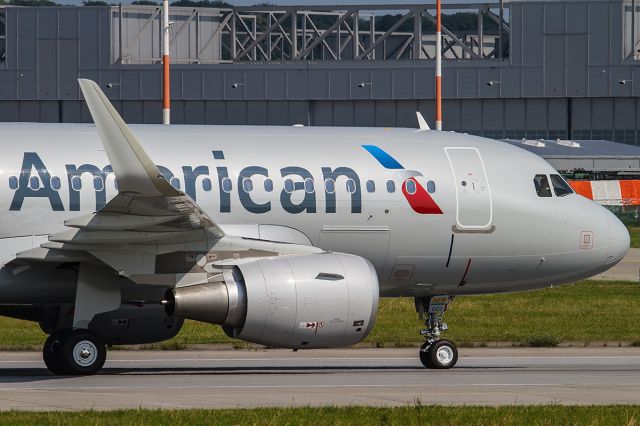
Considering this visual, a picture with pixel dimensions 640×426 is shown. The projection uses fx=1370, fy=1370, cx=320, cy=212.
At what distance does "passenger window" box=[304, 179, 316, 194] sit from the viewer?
21953mm

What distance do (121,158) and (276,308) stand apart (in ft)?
10.2

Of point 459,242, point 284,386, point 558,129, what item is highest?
point 558,129

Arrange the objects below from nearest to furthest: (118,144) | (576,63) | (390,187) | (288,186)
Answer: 1. (118,144)
2. (288,186)
3. (390,187)
4. (576,63)

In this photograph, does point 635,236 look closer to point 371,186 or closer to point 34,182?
point 371,186

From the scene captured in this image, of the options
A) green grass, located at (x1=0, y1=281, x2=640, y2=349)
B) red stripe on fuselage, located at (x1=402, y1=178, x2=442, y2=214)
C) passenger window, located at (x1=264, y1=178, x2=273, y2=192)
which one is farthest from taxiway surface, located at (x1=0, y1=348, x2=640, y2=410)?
passenger window, located at (x1=264, y1=178, x2=273, y2=192)

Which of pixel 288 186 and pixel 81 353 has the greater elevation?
pixel 288 186

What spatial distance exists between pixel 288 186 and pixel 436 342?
380cm

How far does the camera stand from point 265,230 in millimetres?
21578

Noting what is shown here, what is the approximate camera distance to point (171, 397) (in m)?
18.4

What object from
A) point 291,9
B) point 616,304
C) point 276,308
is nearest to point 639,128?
point 291,9

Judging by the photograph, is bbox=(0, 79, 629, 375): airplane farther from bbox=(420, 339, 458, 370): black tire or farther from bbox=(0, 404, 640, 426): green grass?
bbox=(0, 404, 640, 426): green grass

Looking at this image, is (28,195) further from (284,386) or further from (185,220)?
(284,386)

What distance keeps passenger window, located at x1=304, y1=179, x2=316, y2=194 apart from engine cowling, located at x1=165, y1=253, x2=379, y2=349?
1.82 m

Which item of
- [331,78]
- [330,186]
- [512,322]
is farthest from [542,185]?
[331,78]
